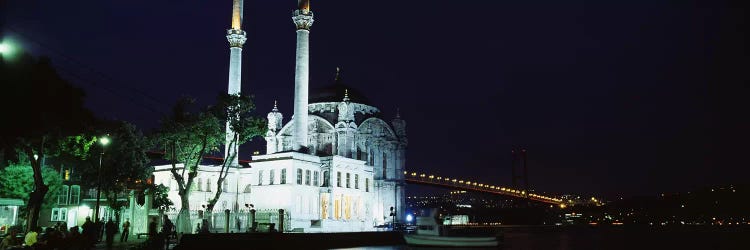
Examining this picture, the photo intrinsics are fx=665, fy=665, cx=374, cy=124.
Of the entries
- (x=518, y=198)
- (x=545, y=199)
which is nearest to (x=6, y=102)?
(x=518, y=198)

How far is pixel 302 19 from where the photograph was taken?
190ft

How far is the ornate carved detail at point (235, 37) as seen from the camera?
193ft

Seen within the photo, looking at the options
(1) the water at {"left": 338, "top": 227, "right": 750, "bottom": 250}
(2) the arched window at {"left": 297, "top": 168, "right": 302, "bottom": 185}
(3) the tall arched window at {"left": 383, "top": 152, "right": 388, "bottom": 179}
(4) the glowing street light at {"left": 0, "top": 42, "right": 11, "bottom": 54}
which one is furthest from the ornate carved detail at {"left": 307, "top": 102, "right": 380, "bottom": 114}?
(4) the glowing street light at {"left": 0, "top": 42, "right": 11, "bottom": 54}

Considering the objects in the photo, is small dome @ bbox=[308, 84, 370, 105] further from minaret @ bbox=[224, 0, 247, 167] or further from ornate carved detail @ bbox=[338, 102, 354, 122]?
minaret @ bbox=[224, 0, 247, 167]

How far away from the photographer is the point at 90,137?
38562 mm

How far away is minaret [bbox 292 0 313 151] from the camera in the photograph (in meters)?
56.8

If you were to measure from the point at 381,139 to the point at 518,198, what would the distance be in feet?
195

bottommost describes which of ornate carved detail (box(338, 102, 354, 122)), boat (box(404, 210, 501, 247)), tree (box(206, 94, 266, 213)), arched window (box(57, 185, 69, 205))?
boat (box(404, 210, 501, 247))

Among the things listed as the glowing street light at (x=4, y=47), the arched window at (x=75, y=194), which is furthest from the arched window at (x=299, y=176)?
the glowing street light at (x=4, y=47)

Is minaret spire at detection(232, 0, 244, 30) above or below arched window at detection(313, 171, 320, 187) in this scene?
above

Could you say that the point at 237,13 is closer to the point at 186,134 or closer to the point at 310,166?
the point at 310,166

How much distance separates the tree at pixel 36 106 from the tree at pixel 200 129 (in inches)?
299

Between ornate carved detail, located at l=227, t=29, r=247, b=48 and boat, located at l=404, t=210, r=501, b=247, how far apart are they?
2676 centimetres

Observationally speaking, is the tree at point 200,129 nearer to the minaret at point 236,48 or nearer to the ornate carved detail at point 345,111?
the minaret at point 236,48
